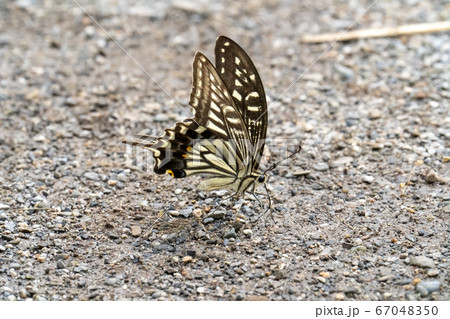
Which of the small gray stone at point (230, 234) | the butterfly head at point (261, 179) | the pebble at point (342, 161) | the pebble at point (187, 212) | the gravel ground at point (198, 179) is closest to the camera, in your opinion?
the gravel ground at point (198, 179)

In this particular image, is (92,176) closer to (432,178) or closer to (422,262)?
(422,262)

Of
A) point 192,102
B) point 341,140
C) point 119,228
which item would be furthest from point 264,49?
point 119,228

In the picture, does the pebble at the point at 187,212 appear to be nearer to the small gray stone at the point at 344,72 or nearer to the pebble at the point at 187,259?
the pebble at the point at 187,259

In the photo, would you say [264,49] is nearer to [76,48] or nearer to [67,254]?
[76,48]

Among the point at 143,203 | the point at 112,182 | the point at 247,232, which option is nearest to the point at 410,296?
the point at 247,232

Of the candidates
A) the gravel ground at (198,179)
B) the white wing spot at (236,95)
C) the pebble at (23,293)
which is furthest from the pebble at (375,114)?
the pebble at (23,293)

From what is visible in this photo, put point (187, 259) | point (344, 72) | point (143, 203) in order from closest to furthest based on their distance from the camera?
point (187, 259) < point (143, 203) < point (344, 72)
